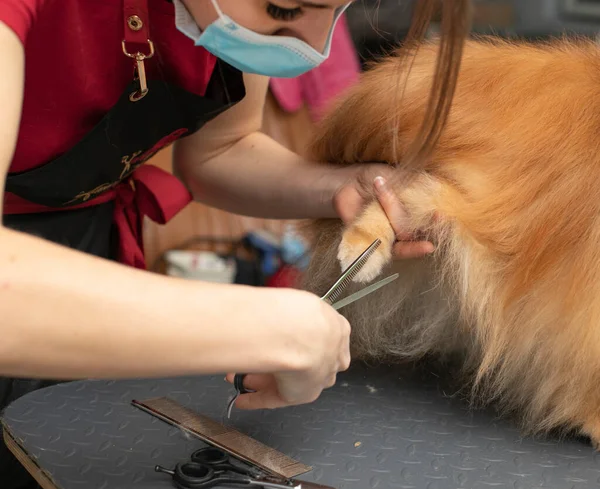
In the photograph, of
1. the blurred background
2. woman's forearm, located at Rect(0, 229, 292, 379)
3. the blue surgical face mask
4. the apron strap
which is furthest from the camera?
the blurred background

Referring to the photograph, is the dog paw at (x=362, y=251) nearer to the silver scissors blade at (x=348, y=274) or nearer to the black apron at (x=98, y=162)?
the silver scissors blade at (x=348, y=274)

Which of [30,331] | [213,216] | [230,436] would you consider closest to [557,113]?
[230,436]

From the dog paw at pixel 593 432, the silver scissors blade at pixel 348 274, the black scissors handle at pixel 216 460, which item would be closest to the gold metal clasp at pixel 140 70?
the silver scissors blade at pixel 348 274

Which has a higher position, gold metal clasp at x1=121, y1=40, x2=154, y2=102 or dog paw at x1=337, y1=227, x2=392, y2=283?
gold metal clasp at x1=121, y1=40, x2=154, y2=102

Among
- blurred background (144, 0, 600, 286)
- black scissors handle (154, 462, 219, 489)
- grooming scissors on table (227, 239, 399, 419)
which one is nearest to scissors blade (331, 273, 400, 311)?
grooming scissors on table (227, 239, 399, 419)

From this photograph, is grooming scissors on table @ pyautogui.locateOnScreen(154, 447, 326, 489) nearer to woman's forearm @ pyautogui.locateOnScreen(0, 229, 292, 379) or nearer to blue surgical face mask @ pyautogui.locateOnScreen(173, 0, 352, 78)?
woman's forearm @ pyautogui.locateOnScreen(0, 229, 292, 379)

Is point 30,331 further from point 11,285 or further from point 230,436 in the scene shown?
point 230,436

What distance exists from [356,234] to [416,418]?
0.80 feet

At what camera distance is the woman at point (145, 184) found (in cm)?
58

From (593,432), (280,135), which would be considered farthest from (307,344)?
(280,135)

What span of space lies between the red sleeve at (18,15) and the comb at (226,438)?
43 cm

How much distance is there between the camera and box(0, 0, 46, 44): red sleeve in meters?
0.66

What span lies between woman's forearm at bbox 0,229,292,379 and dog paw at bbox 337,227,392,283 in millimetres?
286

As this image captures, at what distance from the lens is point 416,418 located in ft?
3.10
